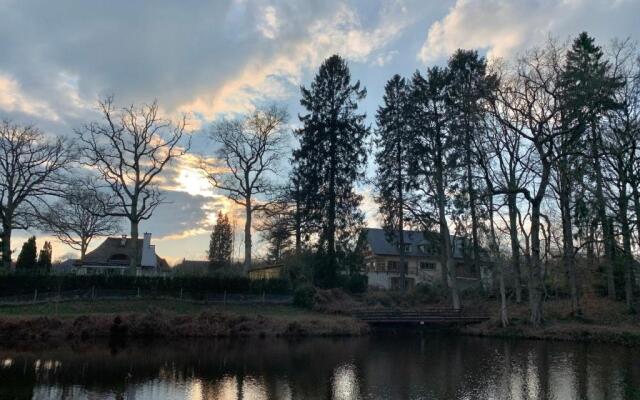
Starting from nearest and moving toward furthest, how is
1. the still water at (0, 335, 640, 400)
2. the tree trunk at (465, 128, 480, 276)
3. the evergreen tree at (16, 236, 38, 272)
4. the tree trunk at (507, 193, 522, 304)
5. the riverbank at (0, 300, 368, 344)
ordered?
1. the still water at (0, 335, 640, 400)
2. the riverbank at (0, 300, 368, 344)
3. the tree trunk at (507, 193, 522, 304)
4. the tree trunk at (465, 128, 480, 276)
5. the evergreen tree at (16, 236, 38, 272)

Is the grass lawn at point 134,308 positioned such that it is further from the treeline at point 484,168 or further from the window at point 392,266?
the window at point 392,266

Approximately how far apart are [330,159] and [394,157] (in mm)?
5908

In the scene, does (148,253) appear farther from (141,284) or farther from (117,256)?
(141,284)

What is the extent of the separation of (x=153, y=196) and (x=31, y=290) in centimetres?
1032

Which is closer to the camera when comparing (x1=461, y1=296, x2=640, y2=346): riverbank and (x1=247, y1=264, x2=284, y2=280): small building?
(x1=461, y1=296, x2=640, y2=346): riverbank

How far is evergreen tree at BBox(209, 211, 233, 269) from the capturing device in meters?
78.8

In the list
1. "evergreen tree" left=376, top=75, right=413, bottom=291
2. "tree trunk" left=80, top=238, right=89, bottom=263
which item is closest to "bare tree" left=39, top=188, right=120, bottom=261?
"tree trunk" left=80, top=238, right=89, bottom=263

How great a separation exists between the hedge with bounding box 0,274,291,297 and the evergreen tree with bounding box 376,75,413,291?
412 inches

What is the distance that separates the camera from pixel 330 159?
40.5 metres

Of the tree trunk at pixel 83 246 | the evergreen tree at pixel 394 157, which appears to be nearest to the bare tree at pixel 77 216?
the tree trunk at pixel 83 246

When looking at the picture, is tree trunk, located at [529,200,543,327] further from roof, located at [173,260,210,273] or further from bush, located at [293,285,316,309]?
roof, located at [173,260,210,273]

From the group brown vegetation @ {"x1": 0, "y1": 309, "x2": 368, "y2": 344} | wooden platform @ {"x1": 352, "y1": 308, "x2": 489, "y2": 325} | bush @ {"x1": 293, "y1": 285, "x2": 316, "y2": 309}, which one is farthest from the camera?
bush @ {"x1": 293, "y1": 285, "x2": 316, "y2": 309}

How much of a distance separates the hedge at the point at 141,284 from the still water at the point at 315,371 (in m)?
8.36

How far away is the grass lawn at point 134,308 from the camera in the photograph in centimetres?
2829
